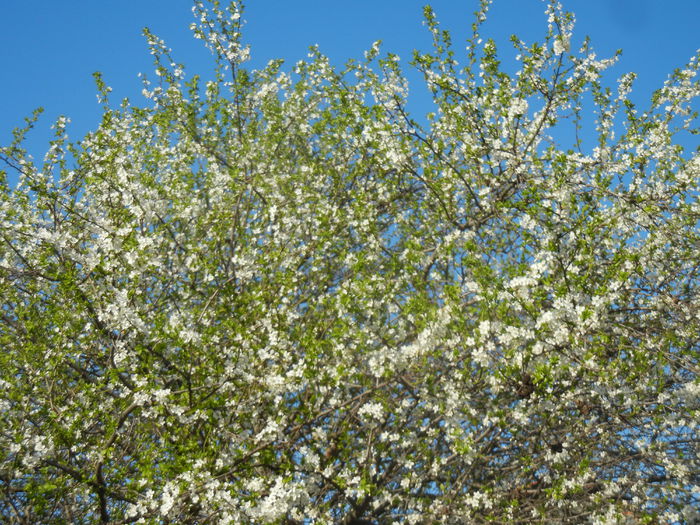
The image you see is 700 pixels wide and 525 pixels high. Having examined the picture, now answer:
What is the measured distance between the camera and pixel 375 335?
7109mm

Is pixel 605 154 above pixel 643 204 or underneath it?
above

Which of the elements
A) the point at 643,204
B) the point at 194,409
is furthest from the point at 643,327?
the point at 194,409

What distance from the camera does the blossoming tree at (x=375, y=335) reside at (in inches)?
248

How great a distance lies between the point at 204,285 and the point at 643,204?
248 inches

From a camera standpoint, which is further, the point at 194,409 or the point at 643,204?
the point at 643,204

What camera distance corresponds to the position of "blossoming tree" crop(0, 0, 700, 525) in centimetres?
630

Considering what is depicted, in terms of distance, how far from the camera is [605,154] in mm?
8414

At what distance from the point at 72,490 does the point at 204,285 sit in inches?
133

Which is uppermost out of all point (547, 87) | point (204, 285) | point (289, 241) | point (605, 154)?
point (547, 87)

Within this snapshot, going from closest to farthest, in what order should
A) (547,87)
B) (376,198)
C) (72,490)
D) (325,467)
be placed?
(72,490), (325,467), (547,87), (376,198)

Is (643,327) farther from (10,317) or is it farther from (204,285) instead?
(10,317)

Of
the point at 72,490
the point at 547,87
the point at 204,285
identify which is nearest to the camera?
the point at 72,490

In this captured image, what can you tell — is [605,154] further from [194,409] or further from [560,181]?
[194,409]

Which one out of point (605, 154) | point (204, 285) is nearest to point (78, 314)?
point (204, 285)
